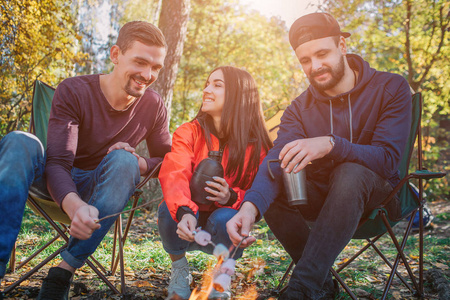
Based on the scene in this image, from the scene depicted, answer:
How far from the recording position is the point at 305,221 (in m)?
1.90

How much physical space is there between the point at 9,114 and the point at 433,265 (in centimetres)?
589

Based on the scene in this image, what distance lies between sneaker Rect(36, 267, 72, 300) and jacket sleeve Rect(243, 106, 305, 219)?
85 cm

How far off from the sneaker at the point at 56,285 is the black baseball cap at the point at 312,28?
5.66 ft

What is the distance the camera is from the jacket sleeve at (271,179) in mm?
1626

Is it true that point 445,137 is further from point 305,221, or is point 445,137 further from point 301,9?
point 305,221

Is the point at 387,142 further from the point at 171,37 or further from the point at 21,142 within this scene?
the point at 171,37

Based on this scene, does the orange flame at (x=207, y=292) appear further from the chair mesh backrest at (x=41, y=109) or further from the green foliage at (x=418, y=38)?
the green foliage at (x=418, y=38)

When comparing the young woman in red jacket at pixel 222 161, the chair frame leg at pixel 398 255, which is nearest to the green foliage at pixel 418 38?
the chair frame leg at pixel 398 255

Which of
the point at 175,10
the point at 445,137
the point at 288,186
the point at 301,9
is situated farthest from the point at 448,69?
the point at 288,186

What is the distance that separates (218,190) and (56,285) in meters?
0.83

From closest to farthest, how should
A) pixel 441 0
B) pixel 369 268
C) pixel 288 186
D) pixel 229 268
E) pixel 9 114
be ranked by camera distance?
pixel 229 268 < pixel 288 186 < pixel 369 268 < pixel 9 114 < pixel 441 0

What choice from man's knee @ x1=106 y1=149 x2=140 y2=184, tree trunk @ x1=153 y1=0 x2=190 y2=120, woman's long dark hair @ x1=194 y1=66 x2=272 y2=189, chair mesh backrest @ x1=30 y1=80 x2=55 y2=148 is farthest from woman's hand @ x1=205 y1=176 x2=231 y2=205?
tree trunk @ x1=153 y1=0 x2=190 y2=120

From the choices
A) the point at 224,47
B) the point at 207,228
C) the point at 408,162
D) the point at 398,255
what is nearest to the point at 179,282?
the point at 207,228

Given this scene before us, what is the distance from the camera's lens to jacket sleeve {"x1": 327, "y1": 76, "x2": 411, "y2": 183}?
5.46ft
